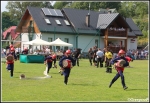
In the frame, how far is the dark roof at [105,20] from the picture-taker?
6226cm

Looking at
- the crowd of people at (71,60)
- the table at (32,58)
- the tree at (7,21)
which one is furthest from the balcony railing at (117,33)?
the tree at (7,21)

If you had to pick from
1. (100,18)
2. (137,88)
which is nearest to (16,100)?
(137,88)

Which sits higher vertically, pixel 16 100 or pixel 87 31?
pixel 87 31

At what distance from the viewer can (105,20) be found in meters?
63.7

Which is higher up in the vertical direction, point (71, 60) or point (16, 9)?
point (16, 9)

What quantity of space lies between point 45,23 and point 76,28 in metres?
5.49

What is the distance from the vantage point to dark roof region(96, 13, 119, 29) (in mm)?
62256

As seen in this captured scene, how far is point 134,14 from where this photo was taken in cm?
11238

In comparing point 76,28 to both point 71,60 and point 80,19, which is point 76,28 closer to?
point 80,19

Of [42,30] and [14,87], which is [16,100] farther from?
[42,30]

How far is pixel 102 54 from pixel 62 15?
1198 inches

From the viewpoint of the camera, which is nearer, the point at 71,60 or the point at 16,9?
the point at 71,60

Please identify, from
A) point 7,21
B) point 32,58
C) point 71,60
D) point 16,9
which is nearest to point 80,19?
point 32,58

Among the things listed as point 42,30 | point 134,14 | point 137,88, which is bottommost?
point 137,88
